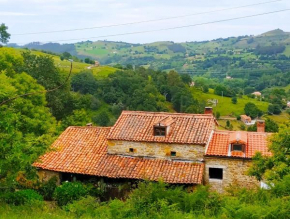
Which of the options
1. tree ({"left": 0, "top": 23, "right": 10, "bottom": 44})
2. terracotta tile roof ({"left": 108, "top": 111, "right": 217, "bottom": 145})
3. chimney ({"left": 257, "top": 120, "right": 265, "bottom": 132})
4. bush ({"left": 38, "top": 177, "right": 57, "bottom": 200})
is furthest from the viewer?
tree ({"left": 0, "top": 23, "right": 10, "bottom": 44})

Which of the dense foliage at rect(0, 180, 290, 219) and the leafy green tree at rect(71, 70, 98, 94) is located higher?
the dense foliage at rect(0, 180, 290, 219)

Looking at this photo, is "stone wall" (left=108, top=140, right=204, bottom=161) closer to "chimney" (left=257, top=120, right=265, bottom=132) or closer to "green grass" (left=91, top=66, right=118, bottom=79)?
"chimney" (left=257, top=120, right=265, bottom=132)

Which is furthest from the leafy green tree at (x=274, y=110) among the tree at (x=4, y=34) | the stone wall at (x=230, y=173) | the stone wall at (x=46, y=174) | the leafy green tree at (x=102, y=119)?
the stone wall at (x=46, y=174)

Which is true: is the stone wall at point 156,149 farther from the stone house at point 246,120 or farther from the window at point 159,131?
the stone house at point 246,120

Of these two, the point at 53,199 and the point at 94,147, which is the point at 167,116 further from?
the point at 53,199

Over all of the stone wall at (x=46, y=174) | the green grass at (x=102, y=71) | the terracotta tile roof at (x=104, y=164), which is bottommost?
the green grass at (x=102, y=71)

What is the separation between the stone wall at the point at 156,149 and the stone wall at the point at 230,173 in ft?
3.21

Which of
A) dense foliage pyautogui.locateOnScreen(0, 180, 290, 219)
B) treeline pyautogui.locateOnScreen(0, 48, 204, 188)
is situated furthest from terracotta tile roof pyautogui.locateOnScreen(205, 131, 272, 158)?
treeline pyautogui.locateOnScreen(0, 48, 204, 188)

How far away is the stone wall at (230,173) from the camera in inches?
950

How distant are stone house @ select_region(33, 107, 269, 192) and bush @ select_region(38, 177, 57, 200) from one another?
0.91 meters

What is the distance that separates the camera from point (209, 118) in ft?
87.4

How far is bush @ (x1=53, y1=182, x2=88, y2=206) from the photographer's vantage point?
22.7 metres

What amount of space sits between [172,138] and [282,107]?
9137 cm

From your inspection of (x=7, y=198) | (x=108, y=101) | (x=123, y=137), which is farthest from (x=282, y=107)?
(x=7, y=198)
